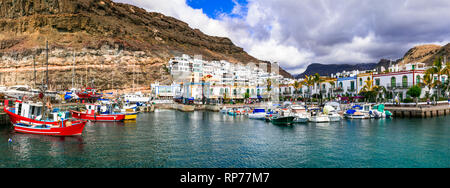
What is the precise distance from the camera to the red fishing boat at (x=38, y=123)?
26859 mm

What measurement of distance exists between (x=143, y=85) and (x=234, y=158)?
97852 mm

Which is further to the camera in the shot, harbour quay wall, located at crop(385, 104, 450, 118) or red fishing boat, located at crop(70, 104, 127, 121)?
harbour quay wall, located at crop(385, 104, 450, 118)

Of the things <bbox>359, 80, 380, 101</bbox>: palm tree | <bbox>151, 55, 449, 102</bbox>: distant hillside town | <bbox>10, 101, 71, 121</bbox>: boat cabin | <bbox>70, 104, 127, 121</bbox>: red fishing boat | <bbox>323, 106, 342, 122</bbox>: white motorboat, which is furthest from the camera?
<bbox>359, 80, 380, 101</bbox>: palm tree

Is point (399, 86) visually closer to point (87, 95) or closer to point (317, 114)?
point (317, 114)

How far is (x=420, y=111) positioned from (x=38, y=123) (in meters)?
60.7

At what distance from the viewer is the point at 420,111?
1836 inches

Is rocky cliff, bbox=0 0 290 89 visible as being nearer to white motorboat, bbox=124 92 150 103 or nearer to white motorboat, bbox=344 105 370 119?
white motorboat, bbox=124 92 150 103

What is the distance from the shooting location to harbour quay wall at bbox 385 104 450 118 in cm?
4684

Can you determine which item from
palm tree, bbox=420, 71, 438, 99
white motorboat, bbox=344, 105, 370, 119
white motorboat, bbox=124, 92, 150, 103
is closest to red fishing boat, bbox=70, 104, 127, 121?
white motorboat, bbox=124, 92, 150, 103

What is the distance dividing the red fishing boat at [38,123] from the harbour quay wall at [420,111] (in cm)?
5489

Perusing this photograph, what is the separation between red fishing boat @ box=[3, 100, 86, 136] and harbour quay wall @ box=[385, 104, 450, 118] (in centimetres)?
5489

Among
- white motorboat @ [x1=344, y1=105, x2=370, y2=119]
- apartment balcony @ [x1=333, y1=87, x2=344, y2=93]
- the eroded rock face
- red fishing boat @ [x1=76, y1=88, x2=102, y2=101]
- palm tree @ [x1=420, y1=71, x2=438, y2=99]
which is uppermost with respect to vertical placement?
the eroded rock face

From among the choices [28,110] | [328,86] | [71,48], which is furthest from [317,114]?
[71,48]
